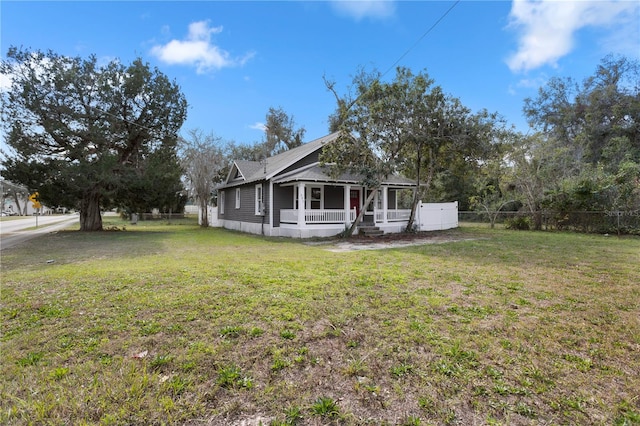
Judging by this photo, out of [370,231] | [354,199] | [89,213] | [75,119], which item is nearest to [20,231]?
[89,213]

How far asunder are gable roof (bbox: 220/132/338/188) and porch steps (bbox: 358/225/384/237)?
4625 mm

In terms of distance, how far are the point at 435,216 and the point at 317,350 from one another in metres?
17.2

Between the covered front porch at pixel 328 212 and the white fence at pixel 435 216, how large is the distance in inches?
34.3

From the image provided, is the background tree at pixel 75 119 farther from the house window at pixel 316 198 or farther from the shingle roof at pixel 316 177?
the house window at pixel 316 198

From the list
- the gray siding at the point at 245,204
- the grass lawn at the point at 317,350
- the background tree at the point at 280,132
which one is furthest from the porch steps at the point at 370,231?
the background tree at the point at 280,132

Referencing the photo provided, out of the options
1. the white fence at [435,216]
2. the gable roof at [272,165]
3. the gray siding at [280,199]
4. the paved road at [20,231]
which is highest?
the gable roof at [272,165]

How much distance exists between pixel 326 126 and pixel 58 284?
88.7 ft

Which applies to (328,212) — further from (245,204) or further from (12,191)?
Answer: (12,191)

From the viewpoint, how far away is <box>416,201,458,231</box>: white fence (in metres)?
18.4

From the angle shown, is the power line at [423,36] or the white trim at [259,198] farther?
the white trim at [259,198]

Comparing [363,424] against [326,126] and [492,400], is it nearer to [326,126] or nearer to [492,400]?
[492,400]

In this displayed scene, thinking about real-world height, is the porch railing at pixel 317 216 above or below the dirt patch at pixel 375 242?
above

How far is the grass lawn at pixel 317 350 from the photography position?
2328 millimetres

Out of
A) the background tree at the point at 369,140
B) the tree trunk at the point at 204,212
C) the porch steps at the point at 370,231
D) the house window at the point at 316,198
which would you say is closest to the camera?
the background tree at the point at 369,140
